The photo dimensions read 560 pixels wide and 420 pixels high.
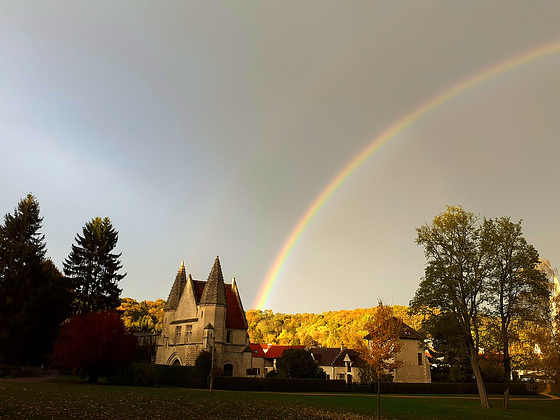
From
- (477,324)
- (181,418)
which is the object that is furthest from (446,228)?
(181,418)

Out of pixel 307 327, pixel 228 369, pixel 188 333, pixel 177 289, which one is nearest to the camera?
pixel 228 369

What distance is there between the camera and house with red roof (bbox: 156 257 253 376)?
192 feet

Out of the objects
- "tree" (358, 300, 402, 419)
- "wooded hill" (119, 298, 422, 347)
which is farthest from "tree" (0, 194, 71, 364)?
"wooded hill" (119, 298, 422, 347)

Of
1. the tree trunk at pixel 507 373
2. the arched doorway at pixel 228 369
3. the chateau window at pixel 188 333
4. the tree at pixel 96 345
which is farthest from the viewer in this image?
the chateau window at pixel 188 333

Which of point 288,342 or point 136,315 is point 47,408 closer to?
point 136,315

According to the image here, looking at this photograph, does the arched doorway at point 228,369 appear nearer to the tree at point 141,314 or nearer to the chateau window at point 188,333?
the chateau window at point 188,333

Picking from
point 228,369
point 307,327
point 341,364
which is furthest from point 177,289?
point 307,327

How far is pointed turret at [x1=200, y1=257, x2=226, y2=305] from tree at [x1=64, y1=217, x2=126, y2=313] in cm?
1384

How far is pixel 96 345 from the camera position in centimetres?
4197

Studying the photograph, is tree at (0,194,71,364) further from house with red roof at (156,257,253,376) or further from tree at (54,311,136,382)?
house with red roof at (156,257,253,376)

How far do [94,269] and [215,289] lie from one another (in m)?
18.8

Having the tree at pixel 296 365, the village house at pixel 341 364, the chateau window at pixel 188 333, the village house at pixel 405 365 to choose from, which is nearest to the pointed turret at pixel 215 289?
the chateau window at pixel 188 333

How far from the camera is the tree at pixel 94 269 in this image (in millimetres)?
62688

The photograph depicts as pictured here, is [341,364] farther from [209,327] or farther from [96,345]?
[96,345]
